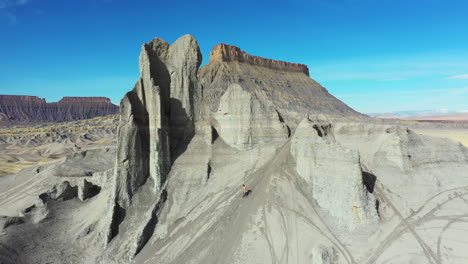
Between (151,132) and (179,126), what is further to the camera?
(179,126)

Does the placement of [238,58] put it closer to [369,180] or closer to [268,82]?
[268,82]

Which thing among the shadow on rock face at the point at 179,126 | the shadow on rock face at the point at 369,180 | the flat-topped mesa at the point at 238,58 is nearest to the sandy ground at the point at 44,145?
the shadow on rock face at the point at 179,126

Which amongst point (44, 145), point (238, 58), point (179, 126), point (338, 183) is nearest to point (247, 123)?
point (179, 126)

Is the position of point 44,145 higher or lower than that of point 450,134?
lower

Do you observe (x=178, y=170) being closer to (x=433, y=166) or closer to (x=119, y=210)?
(x=119, y=210)

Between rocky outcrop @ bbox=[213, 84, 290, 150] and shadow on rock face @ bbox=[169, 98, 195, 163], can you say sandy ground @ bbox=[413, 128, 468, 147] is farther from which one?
shadow on rock face @ bbox=[169, 98, 195, 163]

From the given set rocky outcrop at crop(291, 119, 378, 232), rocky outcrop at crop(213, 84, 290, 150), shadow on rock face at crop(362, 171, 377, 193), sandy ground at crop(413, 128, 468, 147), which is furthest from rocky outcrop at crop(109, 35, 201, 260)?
sandy ground at crop(413, 128, 468, 147)

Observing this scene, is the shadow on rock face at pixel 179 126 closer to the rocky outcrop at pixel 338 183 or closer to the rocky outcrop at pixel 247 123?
the rocky outcrop at pixel 247 123
